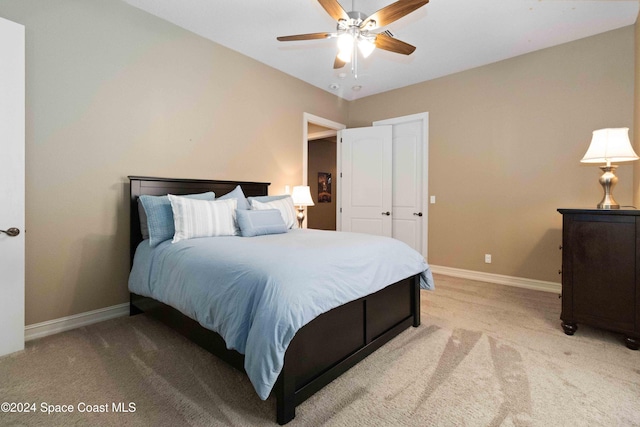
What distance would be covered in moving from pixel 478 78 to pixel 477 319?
121 inches

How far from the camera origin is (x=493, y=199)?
156 inches

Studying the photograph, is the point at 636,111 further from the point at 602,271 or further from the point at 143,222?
the point at 143,222

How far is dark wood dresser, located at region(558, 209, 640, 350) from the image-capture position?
7.17 feet

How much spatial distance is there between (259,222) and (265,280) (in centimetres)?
126

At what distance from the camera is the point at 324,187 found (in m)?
7.33

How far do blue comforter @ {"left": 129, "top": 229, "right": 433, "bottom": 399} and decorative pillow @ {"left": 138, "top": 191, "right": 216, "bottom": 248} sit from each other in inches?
4.7

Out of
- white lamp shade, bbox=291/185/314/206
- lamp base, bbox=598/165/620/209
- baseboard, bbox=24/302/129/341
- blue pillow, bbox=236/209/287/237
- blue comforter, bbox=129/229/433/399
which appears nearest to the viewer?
blue comforter, bbox=129/229/433/399

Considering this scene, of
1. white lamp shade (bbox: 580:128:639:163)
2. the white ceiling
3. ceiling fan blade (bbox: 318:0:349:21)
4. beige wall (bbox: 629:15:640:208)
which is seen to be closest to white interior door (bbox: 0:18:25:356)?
the white ceiling

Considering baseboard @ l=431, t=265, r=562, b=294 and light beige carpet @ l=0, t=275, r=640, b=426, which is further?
baseboard @ l=431, t=265, r=562, b=294

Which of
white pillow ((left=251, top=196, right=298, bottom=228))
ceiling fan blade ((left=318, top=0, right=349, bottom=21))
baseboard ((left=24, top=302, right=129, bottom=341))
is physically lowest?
baseboard ((left=24, top=302, right=129, bottom=341))

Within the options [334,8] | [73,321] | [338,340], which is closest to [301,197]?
Answer: [334,8]

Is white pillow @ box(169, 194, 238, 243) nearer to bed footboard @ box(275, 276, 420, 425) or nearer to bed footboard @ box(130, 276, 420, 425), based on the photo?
bed footboard @ box(130, 276, 420, 425)

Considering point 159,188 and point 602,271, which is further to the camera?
point 159,188

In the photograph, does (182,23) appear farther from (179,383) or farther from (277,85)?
(179,383)
